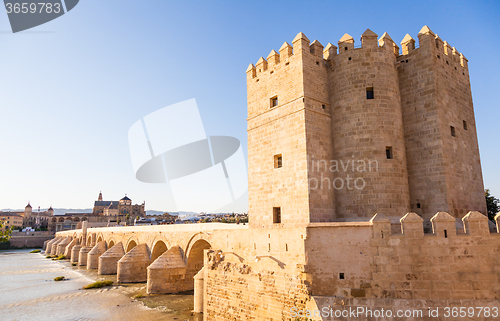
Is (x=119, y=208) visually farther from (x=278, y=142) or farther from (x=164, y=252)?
(x=278, y=142)

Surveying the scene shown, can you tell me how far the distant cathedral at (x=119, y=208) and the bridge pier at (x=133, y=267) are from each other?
266ft

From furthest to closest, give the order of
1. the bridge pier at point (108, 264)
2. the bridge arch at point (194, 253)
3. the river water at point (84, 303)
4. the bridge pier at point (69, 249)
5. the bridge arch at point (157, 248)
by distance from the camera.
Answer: the bridge pier at point (69, 249)
the bridge pier at point (108, 264)
the bridge arch at point (157, 248)
the bridge arch at point (194, 253)
the river water at point (84, 303)

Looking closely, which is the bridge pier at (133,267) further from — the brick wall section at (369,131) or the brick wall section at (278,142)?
the brick wall section at (369,131)

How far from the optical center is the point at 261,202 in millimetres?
12922

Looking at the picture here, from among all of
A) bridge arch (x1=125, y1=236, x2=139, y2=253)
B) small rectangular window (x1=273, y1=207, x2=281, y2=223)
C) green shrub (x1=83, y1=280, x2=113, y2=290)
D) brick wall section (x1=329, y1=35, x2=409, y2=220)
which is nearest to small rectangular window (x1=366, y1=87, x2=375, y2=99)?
brick wall section (x1=329, y1=35, x2=409, y2=220)

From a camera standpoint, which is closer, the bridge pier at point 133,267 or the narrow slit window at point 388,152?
the narrow slit window at point 388,152

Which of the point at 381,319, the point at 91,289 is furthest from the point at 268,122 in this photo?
the point at 91,289

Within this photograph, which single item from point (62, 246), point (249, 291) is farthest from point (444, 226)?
point (62, 246)

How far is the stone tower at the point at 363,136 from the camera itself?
1152cm

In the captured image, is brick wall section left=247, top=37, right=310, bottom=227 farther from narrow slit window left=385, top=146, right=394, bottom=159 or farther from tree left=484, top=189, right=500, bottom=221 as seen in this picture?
tree left=484, top=189, right=500, bottom=221

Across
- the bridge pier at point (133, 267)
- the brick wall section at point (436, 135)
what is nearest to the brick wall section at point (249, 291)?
the brick wall section at point (436, 135)

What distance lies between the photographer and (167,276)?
1875 cm

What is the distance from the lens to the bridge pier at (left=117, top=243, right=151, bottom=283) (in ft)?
74.4

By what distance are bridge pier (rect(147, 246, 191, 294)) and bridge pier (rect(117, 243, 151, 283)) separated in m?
4.42
